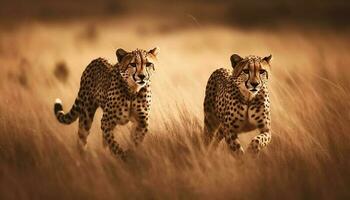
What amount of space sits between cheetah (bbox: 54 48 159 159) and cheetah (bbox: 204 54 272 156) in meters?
0.50

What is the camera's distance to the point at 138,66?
7105 millimetres

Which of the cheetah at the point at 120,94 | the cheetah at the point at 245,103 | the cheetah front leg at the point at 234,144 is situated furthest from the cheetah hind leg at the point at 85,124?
the cheetah front leg at the point at 234,144

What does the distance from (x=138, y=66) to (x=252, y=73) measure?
0.72 meters

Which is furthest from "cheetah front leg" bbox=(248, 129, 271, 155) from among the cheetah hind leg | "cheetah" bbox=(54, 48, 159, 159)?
the cheetah hind leg

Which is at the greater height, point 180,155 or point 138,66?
point 138,66

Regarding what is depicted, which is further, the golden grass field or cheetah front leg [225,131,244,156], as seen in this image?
cheetah front leg [225,131,244,156]

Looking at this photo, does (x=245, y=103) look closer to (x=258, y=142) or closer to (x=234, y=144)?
(x=234, y=144)

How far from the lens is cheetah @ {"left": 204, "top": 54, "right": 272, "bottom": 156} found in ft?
22.6

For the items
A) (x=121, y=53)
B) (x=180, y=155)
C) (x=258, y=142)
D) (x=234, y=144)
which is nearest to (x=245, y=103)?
(x=234, y=144)

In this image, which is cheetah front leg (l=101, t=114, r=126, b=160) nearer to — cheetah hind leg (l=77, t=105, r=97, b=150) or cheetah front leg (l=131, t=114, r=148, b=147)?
cheetah front leg (l=131, t=114, r=148, b=147)

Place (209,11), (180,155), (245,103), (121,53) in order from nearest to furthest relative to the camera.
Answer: (180,155)
(245,103)
(121,53)
(209,11)

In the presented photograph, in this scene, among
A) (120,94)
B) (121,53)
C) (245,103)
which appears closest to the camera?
(245,103)

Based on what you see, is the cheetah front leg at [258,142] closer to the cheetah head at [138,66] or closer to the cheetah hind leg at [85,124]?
the cheetah head at [138,66]

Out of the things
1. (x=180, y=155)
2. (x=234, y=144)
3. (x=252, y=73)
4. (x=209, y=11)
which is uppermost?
(x=209, y=11)
